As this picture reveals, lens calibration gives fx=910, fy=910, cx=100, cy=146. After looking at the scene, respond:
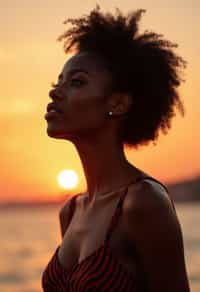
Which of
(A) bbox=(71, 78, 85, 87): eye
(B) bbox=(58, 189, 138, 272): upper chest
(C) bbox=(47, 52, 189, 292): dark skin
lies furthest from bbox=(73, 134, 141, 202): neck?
(A) bbox=(71, 78, 85, 87): eye

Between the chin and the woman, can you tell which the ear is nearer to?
the woman

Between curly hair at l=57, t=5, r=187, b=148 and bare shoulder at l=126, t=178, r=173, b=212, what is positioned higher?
curly hair at l=57, t=5, r=187, b=148

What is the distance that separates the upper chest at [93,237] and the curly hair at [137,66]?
0.35 metres

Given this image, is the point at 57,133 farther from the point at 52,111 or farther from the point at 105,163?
the point at 105,163

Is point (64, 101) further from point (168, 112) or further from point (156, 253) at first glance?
point (156, 253)

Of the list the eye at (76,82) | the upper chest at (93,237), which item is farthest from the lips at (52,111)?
the upper chest at (93,237)

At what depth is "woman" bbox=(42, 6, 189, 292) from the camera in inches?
133

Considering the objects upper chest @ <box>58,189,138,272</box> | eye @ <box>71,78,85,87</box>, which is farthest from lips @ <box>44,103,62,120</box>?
upper chest @ <box>58,189,138,272</box>

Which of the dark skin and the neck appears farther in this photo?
the neck

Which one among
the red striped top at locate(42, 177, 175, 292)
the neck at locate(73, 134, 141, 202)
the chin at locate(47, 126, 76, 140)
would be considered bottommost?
the red striped top at locate(42, 177, 175, 292)

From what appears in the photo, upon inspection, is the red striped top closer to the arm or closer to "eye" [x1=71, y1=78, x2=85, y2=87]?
the arm

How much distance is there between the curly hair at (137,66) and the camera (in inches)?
146

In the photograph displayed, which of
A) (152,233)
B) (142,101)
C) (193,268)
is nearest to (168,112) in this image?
(142,101)

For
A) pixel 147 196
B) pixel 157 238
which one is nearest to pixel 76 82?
pixel 147 196
